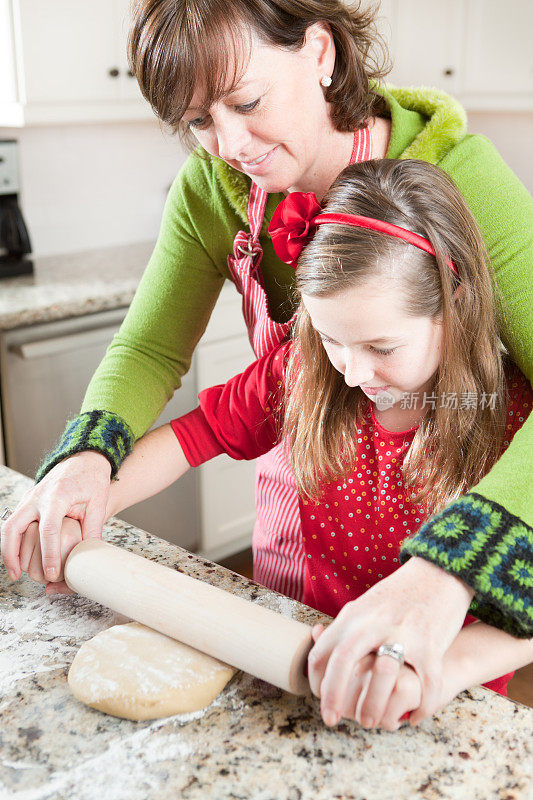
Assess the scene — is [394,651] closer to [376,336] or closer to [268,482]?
[376,336]

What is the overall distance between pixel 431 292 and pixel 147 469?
0.46m

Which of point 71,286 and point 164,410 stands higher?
point 71,286

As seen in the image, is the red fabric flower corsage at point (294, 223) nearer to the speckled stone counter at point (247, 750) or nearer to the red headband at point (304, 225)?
the red headband at point (304, 225)

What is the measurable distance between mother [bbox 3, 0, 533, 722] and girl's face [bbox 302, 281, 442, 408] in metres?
0.12

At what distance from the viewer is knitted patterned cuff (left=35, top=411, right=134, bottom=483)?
105 cm

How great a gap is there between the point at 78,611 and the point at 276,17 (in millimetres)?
732

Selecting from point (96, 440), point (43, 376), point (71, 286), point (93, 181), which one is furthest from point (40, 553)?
point (93, 181)

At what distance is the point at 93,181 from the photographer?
2.86m

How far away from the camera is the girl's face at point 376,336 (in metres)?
0.93

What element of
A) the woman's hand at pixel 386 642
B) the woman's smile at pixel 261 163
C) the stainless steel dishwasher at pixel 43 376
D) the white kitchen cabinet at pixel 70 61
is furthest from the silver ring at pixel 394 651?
the white kitchen cabinet at pixel 70 61

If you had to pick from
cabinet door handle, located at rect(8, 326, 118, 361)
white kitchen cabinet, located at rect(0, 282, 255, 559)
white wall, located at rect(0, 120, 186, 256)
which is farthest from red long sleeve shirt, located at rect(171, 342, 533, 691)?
white wall, located at rect(0, 120, 186, 256)

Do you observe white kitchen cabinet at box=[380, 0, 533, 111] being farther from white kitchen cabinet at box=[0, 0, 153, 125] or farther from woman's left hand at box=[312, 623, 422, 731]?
woman's left hand at box=[312, 623, 422, 731]

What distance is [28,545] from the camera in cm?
96

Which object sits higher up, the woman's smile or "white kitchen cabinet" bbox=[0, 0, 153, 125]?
"white kitchen cabinet" bbox=[0, 0, 153, 125]
